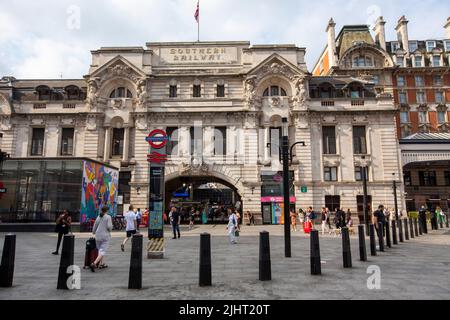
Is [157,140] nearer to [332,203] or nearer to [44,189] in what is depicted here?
[44,189]

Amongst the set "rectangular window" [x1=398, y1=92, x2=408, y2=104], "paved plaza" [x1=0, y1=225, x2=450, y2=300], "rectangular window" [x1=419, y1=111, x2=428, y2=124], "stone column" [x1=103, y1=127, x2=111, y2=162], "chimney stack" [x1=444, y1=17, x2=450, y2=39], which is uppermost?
"chimney stack" [x1=444, y1=17, x2=450, y2=39]

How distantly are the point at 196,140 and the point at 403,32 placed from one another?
146 feet

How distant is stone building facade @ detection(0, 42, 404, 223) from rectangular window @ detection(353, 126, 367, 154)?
10 centimetres

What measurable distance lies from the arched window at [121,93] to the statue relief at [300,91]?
17.9 meters

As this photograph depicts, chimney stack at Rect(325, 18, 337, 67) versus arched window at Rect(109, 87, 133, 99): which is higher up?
Result: chimney stack at Rect(325, 18, 337, 67)

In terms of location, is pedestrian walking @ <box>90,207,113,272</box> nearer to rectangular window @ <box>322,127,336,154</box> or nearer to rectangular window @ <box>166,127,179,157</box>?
rectangular window @ <box>166,127,179,157</box>

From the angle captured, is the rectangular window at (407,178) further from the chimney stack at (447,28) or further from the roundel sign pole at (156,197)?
the roundel sign pole at (156,197)

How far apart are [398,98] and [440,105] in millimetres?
6563

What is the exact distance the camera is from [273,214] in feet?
105

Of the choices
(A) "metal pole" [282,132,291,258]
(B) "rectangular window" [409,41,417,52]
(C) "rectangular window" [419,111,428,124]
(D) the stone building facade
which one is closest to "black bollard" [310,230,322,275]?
(A) "metal pole" [282,132,291,258]

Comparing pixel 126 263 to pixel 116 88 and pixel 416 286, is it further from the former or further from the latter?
pixel 116 88

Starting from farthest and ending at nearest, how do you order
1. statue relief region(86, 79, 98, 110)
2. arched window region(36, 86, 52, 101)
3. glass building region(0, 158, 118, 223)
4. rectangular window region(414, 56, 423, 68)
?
rectangular window region(414, 56, 423, 68), arched window region(36, 86, 52, 101), statue relief region(86, 79, 98, 110), glass building region(0, 158, 118, 223)

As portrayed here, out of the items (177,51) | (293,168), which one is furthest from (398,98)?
(177,51)

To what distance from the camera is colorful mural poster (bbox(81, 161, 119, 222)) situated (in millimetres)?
24442
